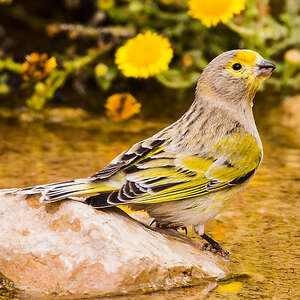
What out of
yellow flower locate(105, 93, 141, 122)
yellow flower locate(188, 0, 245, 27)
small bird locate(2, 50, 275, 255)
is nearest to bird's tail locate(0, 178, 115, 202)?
small bird locate(2, 50, 275, 255)

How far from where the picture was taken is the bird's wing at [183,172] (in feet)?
10.4

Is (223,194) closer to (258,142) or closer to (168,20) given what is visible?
(258,142)

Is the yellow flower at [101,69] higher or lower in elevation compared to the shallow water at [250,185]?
higher

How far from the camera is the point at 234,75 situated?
3.62 meters

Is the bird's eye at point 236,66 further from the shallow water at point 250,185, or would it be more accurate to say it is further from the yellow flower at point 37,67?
the yellow flower at point 37,67

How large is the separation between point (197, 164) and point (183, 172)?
0.25 ft

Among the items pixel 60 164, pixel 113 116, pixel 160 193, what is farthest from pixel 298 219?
pixel 113 116

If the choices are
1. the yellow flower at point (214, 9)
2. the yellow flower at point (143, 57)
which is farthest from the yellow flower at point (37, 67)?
the yellow flower at point (214, 9)

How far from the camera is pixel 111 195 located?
123 inches

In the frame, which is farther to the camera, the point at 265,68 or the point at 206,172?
the point at 265,68

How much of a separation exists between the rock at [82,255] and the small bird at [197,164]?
3.4 inches

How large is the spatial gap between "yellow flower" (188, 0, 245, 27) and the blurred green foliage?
41 centimetres

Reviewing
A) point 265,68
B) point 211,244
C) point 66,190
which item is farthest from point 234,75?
point 66,190

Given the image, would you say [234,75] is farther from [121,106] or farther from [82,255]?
[121,106]
